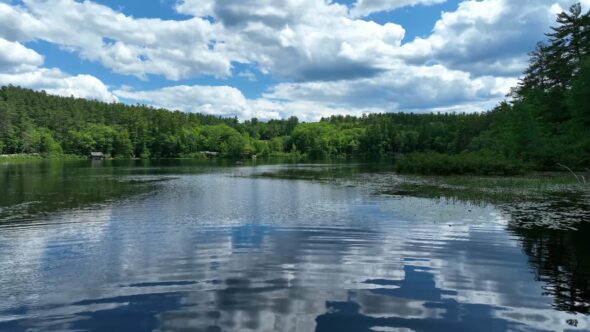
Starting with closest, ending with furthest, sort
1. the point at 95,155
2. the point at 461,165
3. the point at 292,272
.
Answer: the point at 292,272, the point at 461,165, the point at 95,155

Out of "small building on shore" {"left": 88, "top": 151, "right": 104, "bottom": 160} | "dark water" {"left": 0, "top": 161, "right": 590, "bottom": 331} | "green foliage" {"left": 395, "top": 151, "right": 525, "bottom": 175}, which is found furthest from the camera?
"small building on shore" {"left": 88, "top": 151, "right": 104, "bottom": 160}

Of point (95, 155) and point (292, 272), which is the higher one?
point (95, 155)

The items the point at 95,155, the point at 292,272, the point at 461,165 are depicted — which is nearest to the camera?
the point at 292,272

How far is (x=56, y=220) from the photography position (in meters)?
24.7

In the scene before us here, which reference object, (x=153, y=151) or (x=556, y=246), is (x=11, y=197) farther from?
(x=153, y=151)

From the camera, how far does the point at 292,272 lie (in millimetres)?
14258

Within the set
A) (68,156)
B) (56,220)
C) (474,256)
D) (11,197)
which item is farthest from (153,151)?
(474,256)

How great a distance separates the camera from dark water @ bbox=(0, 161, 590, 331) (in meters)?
10.3

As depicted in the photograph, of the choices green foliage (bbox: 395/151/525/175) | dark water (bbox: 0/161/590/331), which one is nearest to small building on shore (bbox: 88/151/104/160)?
green foliage (bbox: 395/151/525/175)

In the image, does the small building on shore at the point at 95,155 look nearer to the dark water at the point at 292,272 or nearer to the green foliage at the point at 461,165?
the green foliage at the point at 461,165

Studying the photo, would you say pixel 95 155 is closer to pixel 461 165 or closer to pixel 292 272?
pixel 461 165

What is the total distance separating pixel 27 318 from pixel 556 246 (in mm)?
18770

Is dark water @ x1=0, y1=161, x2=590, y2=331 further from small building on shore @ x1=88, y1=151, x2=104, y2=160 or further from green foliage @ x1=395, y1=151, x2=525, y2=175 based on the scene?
small building on shore @ x1=88, y1=151, x2=104, y2=160

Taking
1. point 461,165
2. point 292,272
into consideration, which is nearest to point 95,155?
point 461,165
